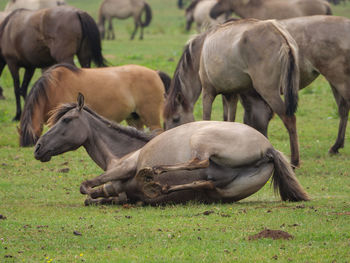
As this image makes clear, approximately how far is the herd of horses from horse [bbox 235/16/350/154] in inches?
0.6

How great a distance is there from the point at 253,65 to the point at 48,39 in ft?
19.6

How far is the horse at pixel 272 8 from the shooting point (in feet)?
43.9

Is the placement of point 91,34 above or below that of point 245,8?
below

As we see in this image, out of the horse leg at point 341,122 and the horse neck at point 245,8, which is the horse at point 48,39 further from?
the horse leg at point 341,122

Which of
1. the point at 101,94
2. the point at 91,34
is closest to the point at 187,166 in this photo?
the point at 101,94

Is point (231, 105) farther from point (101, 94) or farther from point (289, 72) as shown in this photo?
point (101, 94)

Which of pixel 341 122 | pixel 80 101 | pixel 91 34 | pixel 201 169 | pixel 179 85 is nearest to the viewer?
pixel 201 169

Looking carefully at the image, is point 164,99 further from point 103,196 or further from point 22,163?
point 103,196

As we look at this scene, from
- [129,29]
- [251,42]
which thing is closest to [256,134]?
[251,42]

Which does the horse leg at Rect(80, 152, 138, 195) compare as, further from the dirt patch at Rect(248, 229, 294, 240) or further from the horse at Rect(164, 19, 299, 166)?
the horse at Rect(164, 19, 299, 166)

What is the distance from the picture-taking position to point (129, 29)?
103 feet

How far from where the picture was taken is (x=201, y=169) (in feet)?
21.1

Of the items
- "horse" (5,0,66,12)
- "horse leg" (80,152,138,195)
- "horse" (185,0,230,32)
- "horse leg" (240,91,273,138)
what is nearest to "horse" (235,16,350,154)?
"horse leg" (240,91,273,138)

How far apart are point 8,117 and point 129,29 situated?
1817cm
